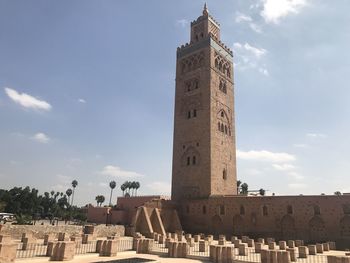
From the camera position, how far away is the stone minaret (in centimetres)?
3103

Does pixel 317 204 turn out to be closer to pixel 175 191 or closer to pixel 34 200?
pixel 175 191

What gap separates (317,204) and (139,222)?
14787mm

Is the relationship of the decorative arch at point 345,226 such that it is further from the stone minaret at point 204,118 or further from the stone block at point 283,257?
the stone block at point 283,257

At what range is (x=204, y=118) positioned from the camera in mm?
32375

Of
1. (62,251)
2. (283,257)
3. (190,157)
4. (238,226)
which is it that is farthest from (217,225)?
(62,251)

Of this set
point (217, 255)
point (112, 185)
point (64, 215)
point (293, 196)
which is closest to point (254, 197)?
point (293, 196)

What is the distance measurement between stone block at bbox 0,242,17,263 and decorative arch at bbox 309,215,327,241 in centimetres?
2088

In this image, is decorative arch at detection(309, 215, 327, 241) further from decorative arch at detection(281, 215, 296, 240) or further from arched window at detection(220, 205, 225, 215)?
arched window at detection(220, 205, 225, 215)

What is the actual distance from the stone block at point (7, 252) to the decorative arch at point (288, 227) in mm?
20339

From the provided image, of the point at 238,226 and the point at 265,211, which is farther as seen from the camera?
the point at 238,226

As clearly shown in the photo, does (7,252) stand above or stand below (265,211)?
below

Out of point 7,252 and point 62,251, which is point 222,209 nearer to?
point 62,251

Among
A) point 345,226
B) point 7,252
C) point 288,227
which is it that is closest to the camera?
point 7,252

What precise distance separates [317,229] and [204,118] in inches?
604
